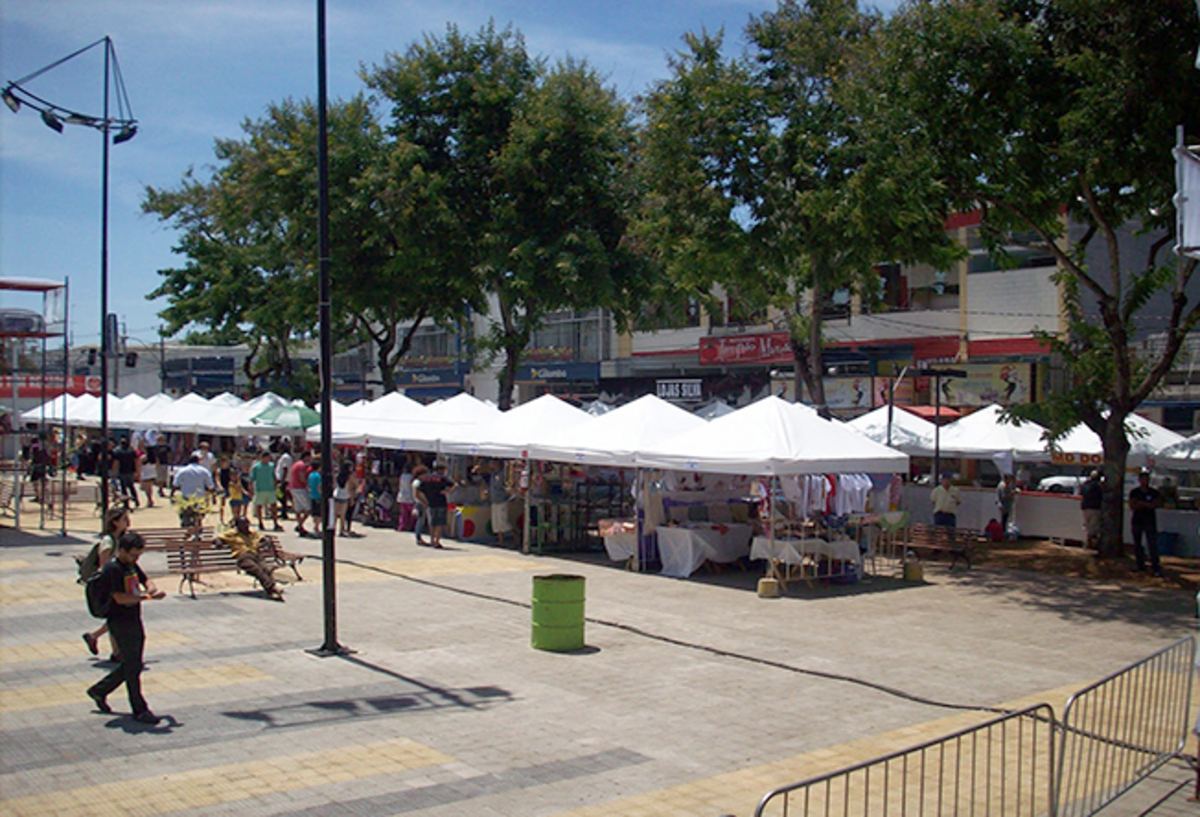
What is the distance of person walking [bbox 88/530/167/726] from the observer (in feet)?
29.2

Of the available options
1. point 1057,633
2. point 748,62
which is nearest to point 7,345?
point 748,62

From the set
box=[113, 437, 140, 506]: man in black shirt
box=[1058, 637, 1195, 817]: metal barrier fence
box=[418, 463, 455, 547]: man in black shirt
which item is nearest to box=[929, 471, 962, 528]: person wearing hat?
box=[418, 463, 455, 547]: man in black shirt

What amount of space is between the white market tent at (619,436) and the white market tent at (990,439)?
7.78 meters

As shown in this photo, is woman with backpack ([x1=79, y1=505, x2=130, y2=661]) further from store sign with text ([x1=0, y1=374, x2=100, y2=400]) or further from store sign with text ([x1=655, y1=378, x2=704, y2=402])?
store sign with text ([x1=0, y1=374, x2=100, y2=400])

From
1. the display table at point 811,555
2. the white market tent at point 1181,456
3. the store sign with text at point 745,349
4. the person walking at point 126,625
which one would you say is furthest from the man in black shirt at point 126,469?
the white market tent at point 1181,456

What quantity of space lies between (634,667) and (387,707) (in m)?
2.94

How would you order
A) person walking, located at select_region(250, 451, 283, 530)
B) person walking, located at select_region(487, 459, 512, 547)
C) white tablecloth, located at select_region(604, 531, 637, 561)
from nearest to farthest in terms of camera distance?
white tablecloth, located at select_region(604, 531, 637, 561) < person walking, located at select_region(487, 459, 512, 547) < person walking, located at select_region(250, 451, 283, 530)

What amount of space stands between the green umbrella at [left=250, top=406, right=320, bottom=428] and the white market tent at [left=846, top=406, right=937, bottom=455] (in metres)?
14.3

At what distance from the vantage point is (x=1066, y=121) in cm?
1733

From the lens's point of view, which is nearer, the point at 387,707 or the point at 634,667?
the point at 387,707

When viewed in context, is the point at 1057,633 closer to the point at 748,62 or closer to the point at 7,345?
the point at 748,62

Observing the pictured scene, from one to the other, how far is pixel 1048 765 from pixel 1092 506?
51.3 ft

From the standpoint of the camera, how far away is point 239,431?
3203 cm

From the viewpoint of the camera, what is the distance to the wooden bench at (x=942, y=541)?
66.2 ft
